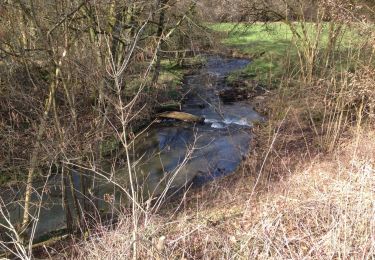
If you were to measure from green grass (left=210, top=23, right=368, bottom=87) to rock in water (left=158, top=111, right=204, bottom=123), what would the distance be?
9.42 feet

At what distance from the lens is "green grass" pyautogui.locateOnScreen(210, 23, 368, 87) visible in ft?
49.2

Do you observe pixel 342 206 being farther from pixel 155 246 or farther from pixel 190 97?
pixel 190 97

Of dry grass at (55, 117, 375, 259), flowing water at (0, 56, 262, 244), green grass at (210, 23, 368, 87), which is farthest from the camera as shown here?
green grass at (210, 23, 368, 87)

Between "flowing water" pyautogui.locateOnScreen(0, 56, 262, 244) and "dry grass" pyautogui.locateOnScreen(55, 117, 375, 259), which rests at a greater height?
"dry grass" pyautogui.locateOnScreen(55, 117, 375, 259)

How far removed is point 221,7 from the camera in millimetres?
15805

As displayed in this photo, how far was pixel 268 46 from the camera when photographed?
25.4 meters

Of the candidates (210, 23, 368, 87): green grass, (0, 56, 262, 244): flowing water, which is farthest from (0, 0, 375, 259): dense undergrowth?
(210, 23, 368, 87): green grass

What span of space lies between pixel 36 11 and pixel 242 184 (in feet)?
17.0

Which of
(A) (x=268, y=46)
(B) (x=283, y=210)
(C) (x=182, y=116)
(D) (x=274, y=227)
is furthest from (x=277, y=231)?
(A) (x=268, y=46)

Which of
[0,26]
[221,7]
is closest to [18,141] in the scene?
[0,26]

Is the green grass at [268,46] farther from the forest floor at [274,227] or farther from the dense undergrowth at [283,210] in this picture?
the forest floor at [274,227]

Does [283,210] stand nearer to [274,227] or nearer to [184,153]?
[274,227]

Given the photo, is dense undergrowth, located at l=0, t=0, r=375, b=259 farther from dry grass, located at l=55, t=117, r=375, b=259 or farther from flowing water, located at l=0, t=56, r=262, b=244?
flowing water, located at l=0, t=56, r=262, b=244

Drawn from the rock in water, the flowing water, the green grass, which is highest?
the green grass
